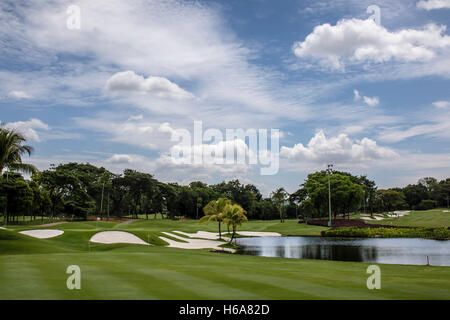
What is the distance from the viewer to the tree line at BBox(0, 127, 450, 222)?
6731 cm

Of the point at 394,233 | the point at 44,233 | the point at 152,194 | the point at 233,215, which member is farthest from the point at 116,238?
the point at 152,194

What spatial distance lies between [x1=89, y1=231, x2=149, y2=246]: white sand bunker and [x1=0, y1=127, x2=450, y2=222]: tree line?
37.3ft

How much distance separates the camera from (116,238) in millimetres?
38031

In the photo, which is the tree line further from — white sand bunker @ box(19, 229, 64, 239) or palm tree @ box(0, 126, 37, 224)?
white sand bunker @ box(19, 229, 64, 239)

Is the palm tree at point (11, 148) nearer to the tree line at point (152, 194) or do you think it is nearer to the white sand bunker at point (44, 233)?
the tree line at point (152, 194)

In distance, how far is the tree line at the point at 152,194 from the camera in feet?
221

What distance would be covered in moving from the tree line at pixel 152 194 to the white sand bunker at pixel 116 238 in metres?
11.4

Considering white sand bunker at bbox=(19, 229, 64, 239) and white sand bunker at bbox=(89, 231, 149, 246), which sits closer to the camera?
white sand bunker at bbox=(89, 231, 149, 246)

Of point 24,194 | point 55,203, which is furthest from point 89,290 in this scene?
point 55,203

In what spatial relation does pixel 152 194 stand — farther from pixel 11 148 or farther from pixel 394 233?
pixel 11 148

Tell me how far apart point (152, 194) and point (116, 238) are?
57205 mm

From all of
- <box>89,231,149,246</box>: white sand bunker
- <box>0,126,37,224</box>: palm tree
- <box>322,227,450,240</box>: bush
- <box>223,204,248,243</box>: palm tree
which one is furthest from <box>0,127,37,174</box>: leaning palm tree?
<box>322,227,450,240</box>: bush
